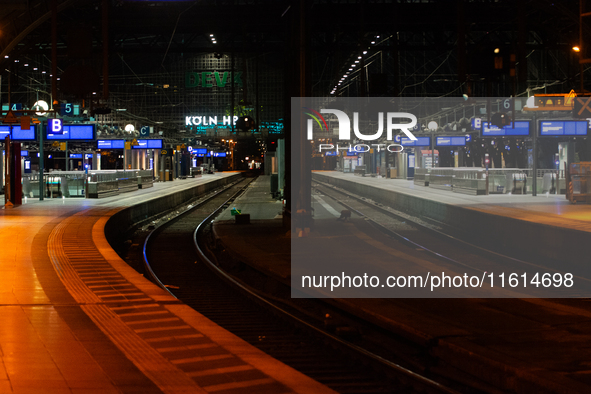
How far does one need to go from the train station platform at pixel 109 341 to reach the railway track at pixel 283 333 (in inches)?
28.3

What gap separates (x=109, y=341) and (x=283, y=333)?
2.45 m

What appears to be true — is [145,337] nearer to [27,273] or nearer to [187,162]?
[27,273]

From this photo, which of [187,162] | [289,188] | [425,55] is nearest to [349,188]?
[425,55]

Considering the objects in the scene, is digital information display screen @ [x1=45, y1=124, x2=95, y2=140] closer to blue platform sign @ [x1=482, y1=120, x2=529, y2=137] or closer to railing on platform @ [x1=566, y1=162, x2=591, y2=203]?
blue platform sign @ [x1=482, y1=120, x2=529, y2=137]

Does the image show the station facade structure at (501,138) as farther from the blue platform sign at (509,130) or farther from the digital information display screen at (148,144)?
the digital information display screen at (148,144)

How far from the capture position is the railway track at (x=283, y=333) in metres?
5.71

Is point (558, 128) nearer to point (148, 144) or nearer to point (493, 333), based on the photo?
point (493, 333)

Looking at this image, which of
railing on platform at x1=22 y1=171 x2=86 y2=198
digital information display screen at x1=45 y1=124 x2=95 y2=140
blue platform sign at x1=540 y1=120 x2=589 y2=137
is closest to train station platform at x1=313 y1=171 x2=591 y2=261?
blue platform sign at x1=540 y1=120 x2=589 y2=137

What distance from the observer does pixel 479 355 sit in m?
5.57

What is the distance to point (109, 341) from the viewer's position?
20.1 feet

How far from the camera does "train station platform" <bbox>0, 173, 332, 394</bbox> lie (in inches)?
193

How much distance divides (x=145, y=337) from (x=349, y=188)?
45.9 metres

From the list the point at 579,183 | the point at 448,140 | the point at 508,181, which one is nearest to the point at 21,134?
the point at 508,181

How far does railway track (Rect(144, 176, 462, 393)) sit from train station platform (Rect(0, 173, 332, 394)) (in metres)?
0.72
